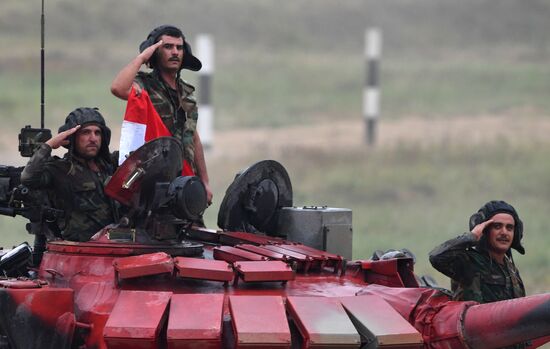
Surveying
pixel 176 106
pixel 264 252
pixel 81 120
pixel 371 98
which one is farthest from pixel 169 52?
pixel 371 98

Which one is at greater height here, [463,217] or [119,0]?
[119,0]

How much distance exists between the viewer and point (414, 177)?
32.0 metres

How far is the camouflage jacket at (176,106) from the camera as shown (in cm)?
1338

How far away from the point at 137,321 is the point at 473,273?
9.43 ft

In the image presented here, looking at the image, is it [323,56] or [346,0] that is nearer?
[323,56]

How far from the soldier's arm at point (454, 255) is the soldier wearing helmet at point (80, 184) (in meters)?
2.38

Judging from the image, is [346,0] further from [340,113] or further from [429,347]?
[429,347]

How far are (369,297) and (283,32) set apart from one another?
31.6m

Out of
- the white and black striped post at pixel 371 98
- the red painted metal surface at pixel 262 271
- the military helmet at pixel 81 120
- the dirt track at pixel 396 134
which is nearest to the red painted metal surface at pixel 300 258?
the red painted metal surface at pixel 262 271

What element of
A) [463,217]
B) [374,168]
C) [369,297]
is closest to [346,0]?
[374,168]

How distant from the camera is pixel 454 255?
12.5m

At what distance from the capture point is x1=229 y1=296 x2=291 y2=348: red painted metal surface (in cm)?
1077

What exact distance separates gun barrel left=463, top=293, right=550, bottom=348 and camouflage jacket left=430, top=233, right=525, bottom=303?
116cm

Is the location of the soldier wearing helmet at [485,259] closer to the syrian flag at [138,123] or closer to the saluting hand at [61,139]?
the syrian flag at [138,123]
